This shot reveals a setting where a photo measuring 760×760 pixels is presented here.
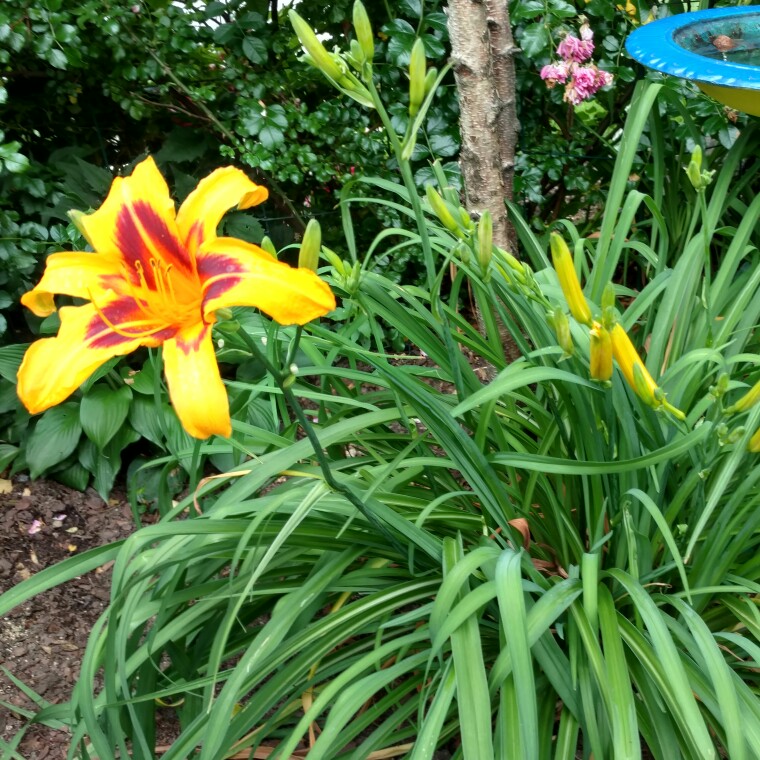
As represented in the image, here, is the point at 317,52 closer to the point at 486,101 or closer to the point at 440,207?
the point at 440,207

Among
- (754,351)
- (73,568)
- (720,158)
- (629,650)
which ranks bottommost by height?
(629,650)

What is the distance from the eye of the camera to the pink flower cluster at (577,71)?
2107mm

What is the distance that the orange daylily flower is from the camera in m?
0.90

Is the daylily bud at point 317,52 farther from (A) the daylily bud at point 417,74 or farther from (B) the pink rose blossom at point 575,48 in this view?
(B) the pink rose blossom at point 575,48

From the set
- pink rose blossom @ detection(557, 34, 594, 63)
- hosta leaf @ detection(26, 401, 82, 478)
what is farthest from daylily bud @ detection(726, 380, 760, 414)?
hosta leaf @ detection(26, 401, 82, 478)

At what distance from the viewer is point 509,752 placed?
1.12m

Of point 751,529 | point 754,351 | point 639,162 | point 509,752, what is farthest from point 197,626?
point 639,162

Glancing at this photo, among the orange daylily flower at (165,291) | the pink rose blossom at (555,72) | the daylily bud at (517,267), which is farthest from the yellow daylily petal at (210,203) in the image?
the pink rose blossom at (555,72)

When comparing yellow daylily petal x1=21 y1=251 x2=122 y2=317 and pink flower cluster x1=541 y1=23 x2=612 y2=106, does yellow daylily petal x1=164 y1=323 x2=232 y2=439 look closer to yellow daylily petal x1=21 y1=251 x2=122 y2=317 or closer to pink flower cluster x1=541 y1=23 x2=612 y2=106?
yellow daylily petal x1=21 y1=251 x2=122 y2=317

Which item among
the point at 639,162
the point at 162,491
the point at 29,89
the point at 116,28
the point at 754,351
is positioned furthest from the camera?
the point at 29,89

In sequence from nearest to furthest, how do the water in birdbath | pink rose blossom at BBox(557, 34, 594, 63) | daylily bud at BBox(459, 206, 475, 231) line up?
daylily bud at BBox(459, 206, 475, 231) → the water in birdbath → pink rose blossom at BBox(557, 34, 594, 63)

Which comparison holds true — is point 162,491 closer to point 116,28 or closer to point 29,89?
point 116,28

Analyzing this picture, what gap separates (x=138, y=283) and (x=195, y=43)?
5.35 feet

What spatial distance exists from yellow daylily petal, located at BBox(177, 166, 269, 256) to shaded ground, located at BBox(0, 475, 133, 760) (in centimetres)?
119
